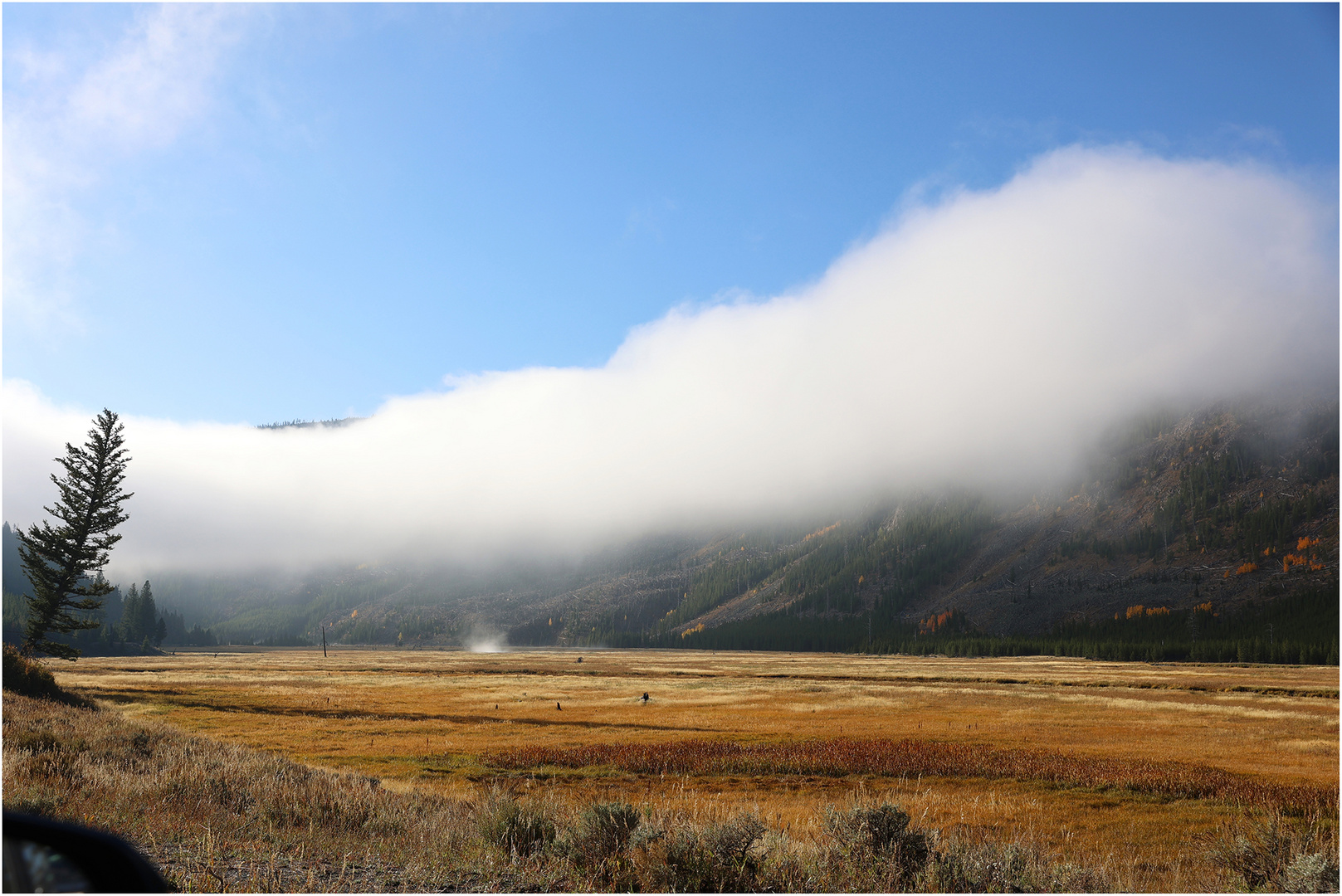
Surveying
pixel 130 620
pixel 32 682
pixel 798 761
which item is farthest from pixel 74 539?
pixel 130 620

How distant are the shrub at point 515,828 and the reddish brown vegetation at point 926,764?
50.8 feet

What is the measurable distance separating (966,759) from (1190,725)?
86.9 ft

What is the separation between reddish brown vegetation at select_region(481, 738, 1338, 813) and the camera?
24.6 metres

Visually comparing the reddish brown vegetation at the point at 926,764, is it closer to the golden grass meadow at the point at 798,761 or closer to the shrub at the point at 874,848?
the golden grass meadow at the point at 798,761

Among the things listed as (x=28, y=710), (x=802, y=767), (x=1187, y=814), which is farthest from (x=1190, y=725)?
(x=28, y=710)

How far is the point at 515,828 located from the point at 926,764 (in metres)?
→ 22.5

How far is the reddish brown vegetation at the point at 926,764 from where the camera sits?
2462 cm

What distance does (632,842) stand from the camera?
1116 centimetres

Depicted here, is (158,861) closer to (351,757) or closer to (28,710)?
(351,757)

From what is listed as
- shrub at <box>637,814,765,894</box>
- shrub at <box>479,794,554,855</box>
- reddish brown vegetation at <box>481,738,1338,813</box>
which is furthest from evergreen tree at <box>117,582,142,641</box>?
shrub at <box>637,814,765,894</box>

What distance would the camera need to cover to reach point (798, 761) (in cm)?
2902

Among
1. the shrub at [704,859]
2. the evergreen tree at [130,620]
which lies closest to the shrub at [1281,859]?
the shrub at [704,859]

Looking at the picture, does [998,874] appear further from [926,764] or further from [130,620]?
[130,620]

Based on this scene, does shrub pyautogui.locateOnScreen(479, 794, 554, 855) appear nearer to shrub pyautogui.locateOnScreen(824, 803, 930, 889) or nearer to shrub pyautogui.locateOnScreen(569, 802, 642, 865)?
shrub pyautogui.locateOnScreen(569, 802, 642, 865)
